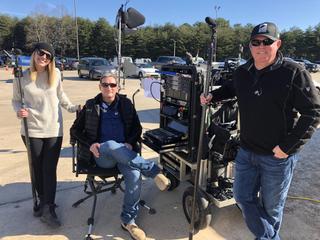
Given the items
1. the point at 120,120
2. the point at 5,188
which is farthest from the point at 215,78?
the point at 5,188

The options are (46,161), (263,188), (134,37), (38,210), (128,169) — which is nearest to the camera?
(263,188)

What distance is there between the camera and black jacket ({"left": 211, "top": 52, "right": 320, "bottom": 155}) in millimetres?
1903

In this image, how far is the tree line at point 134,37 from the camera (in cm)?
4844

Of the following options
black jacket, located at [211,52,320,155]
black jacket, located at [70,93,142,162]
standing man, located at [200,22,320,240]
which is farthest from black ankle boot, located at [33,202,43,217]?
black jacket, located at [211,52,320,155]

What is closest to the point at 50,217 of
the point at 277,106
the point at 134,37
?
the point at 277,106

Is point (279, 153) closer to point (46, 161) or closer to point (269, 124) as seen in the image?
point (269, 124)

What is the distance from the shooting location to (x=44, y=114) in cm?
289

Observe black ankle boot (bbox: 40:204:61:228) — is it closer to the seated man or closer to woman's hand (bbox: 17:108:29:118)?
the seated man

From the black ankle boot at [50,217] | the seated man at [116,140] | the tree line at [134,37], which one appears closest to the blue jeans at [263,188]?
the seated man at [116,140]

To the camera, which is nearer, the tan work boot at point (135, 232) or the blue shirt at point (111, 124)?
the tan work boot at point (135, 232)

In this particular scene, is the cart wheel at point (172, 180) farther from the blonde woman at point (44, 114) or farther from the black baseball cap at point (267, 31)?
the black baseball cap at point (267, 31)

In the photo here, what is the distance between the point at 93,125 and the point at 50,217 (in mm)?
906

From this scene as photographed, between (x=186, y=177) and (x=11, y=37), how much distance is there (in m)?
60.6

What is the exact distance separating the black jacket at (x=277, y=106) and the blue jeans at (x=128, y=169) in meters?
1.02
